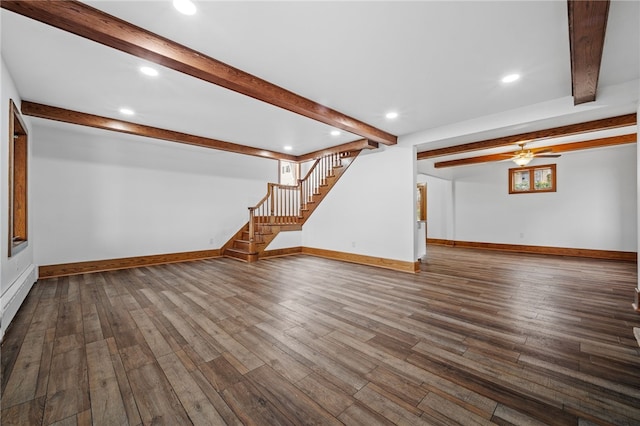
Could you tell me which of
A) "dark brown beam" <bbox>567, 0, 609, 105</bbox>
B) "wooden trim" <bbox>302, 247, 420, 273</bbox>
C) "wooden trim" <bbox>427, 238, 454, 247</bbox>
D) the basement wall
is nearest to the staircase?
"wooden trim" <bbox>302, 247, 420, 273</bbox>

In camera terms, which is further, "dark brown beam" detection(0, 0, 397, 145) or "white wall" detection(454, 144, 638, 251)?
"white wall" detection(454, 144, 638, 251)

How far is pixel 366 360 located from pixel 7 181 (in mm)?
4143

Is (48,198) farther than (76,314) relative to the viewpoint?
Yes

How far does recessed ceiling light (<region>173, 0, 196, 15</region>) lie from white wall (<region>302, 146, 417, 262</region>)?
4.15 m

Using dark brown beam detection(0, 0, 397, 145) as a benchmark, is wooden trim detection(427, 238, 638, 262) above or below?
below

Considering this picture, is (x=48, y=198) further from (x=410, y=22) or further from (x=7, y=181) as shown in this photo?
(x=410, y=22)

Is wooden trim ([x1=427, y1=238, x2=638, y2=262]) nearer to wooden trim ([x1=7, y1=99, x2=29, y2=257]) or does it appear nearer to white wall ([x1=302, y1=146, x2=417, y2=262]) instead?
white wall ([x1=302, y1=146, x2=417, y2=262])

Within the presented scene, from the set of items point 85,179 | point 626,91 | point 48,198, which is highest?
point 626,91

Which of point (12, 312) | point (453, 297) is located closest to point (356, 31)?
point (453, 297)

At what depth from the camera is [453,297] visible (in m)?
3.52

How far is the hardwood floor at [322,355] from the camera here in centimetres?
151

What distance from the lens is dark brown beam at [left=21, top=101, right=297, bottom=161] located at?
3777 millimetres

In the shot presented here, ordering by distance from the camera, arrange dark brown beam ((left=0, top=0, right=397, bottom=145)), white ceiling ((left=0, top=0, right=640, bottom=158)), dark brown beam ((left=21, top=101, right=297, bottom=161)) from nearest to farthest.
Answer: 1. dark brown beam ((left=0, top=0, right=397, bottom=145))
2. white ceiling ((left=0, top=0, right=640, bottom=158))
3. dark brown beam ((left=21, top=101, right=297, bottom=161))

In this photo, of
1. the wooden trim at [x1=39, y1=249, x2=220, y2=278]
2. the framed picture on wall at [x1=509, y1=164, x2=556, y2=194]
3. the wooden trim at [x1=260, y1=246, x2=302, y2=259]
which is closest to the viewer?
the wooden trim at [x1=39, y1=249, x2=220, y2=278]
